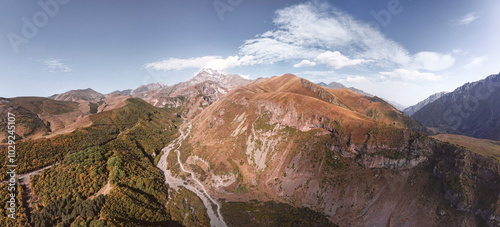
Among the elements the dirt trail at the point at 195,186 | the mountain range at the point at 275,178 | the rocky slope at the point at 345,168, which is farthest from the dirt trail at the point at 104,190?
the rocky slope at the point at 345,168

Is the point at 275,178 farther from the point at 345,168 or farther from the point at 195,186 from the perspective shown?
the point at 195,186

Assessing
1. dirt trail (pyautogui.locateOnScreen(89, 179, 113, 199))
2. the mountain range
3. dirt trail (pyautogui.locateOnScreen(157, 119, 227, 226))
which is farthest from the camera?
dirt trail (pyautogui.locateOnScreen(157, 119, 227, 226))

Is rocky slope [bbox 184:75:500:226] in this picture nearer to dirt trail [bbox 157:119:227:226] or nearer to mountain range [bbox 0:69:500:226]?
mountain range [bbox 0:69:500:226]

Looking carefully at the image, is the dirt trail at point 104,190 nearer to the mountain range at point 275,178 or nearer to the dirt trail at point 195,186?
the mountain range at point 275,178

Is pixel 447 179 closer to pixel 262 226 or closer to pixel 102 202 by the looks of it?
pixel 262 226

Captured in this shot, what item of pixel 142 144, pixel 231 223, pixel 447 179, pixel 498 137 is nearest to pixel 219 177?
pixel 231 223

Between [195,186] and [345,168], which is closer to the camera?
[345,168]

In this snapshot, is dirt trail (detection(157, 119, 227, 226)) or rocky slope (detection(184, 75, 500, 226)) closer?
rocky slope (detection(184, 75, 500, 226))

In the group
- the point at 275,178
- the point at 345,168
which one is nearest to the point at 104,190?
the point at 275,178

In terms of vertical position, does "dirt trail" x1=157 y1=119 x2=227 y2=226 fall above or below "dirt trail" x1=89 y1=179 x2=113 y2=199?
below

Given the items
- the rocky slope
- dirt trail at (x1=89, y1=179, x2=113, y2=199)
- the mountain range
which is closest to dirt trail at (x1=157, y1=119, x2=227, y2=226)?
the mountain range
